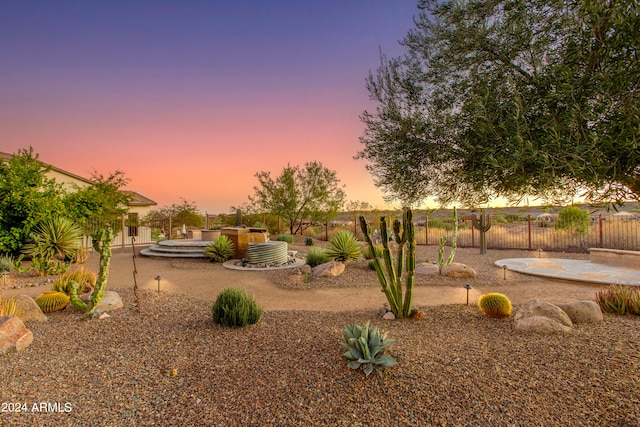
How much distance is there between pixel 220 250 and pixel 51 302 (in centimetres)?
700

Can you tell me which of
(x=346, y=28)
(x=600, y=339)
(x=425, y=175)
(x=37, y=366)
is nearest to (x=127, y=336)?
(x=37, y=366)

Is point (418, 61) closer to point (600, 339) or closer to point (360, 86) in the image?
point (360, 86)

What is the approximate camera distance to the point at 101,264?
197 inches

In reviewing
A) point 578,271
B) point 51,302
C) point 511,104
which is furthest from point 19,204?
point 578,271

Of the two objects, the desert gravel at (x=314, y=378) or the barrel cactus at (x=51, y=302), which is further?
the barrel cactus at (x=51, y=302)

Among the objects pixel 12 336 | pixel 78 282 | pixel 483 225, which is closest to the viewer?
pixel 12 336

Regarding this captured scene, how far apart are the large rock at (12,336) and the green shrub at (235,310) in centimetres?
218

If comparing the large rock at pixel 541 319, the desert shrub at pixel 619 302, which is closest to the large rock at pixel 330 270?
the large rock at pixel 541 319

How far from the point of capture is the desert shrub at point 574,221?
1548 centimetres

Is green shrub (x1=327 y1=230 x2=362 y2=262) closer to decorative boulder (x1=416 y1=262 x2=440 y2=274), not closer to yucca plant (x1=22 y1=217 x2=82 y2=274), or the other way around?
decorative boulder (x1=416 y1=262 x2=440 y2=274)

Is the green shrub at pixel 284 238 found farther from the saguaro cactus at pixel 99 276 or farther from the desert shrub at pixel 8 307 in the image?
the desert shrub at pixel 8 307

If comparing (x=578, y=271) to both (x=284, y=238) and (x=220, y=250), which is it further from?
(x=284, y=238)

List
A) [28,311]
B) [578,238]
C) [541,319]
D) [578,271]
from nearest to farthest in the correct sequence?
[541,319] < [28,311] < [578,271] < [578,238]

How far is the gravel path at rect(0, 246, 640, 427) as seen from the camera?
98.6 inches
